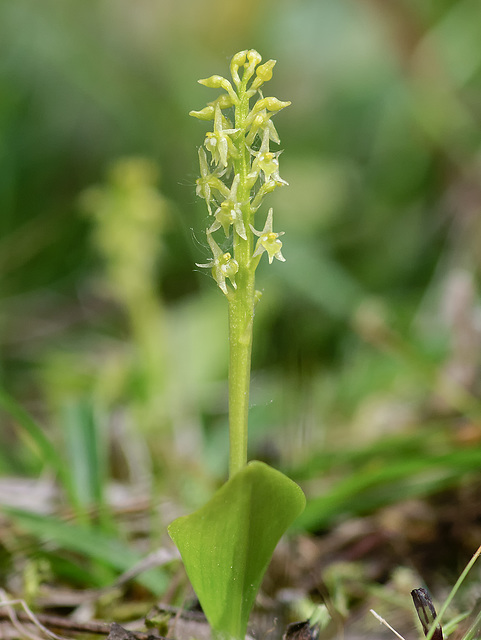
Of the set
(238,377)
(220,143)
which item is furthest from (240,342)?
(220,143)

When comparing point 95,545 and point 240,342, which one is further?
point 95,545

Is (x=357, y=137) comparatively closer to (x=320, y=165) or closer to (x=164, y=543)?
(x=320, y=165)

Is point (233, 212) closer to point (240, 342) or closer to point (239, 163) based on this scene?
point (239, 163)

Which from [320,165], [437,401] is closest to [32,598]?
[437,401]

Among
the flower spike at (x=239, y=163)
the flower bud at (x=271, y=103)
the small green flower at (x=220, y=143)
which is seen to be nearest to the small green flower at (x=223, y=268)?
the flower spike at (x=239, y=163)

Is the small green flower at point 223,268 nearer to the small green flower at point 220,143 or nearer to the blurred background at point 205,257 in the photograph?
the small green flower at point 220,143

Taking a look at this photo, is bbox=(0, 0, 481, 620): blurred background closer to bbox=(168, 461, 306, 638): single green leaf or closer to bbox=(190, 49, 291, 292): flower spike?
bbox=(168, 461, 306, 638): single green leaf
